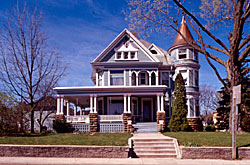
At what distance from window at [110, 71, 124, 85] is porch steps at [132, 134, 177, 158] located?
1273 centimetres

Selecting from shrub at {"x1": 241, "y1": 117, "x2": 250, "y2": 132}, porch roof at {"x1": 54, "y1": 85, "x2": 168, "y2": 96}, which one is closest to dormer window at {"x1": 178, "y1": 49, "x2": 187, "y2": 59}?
porch roof at {"x1": 54, "y1": 85, "x2": 168, "y2": 96}

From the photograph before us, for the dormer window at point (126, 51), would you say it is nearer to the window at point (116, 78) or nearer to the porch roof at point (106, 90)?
the window at point (116, 78)

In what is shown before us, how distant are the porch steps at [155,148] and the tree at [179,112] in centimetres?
750

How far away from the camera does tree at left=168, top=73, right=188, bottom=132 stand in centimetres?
1954

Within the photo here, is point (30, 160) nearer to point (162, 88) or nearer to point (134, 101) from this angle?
point (162, 88)

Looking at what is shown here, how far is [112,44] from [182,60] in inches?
314

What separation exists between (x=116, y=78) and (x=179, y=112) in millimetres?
7894

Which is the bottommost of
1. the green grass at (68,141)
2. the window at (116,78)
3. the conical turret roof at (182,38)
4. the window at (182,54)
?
the green grass at (68,141)

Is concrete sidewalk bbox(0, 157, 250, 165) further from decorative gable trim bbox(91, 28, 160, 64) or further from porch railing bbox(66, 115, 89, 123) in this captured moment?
decorative gable trim bbox(91, 28, 160, 64)

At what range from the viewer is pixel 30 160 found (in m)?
9.34

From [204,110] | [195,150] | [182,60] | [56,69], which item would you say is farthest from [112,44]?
[204,110]

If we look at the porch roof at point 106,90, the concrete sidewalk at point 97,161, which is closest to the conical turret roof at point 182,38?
the porch roof at point 106,90

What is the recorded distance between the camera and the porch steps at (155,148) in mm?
10775

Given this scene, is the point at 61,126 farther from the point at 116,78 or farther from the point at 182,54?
the point at 182,54
